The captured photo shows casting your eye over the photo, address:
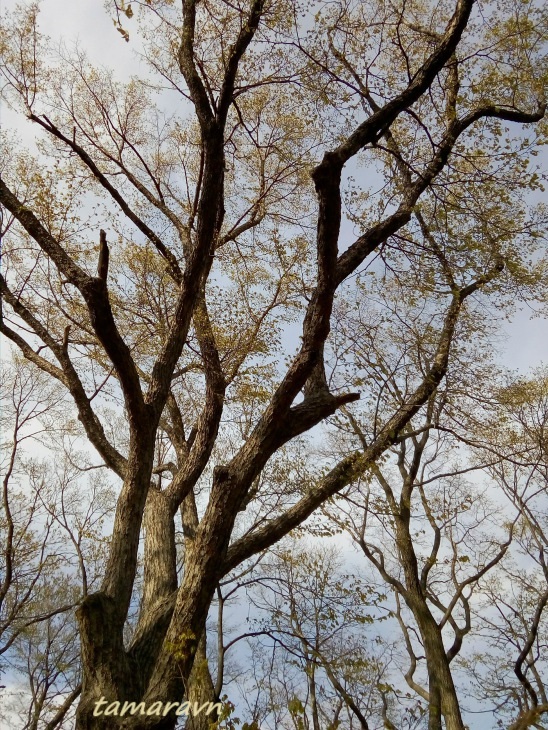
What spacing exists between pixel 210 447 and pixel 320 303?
2.55m

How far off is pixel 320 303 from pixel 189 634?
97.9 inches

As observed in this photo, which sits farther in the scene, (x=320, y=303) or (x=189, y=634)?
(x=320, y=303)

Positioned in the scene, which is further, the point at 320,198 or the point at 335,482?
the point at 335,482

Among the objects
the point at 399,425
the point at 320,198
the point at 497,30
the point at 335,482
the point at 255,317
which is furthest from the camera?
the point at 255,317

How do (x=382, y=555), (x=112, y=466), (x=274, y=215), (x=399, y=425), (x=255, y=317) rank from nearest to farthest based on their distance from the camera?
(x=112, y=466)
(x=399, y=425)
(x=255, y=317)
(x=274, y=215)
(x=382, y=555)

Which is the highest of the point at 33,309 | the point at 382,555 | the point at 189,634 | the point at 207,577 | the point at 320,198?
the point at 33,309

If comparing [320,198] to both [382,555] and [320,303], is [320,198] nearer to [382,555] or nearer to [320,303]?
[320,303]

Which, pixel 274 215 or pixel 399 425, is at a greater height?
pixel 274 215

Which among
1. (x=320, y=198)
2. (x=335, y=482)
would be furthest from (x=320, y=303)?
(x=335, y=482)

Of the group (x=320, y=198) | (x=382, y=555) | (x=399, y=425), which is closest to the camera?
(x=320, y=198)

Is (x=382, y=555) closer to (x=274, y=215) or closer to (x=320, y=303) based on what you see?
(x=274, y=215)

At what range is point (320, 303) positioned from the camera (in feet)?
12.8

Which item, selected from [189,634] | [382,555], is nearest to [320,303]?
[189,634]

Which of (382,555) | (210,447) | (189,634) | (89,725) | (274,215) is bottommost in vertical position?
(89,725)
